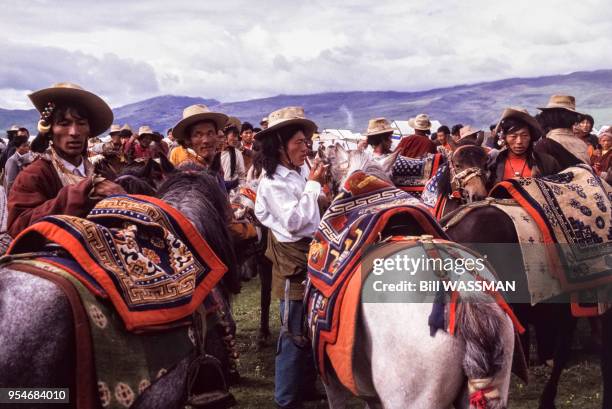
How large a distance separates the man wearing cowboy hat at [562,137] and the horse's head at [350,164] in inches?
75.2

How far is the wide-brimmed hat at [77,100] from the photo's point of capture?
3125 millimetres

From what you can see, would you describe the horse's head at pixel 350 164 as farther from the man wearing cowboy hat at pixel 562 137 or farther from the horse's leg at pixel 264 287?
the horse's leg at pixel 264 287

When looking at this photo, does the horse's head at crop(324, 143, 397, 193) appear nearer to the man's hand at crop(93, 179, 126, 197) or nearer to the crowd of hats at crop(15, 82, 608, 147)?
the crowd of hats at crop(15, 82, 608, 147)

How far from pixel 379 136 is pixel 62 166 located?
4488mm

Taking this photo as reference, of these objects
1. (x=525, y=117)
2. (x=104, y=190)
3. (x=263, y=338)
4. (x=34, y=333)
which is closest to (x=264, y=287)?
(x=263, y=338)

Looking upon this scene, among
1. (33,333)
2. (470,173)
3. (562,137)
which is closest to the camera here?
(33,333)

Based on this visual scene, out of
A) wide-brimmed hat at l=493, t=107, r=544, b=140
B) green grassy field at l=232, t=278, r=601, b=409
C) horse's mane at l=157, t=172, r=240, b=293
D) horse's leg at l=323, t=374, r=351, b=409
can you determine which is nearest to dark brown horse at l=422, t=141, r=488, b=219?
wide-brimmed hat at l=493, t=107, r=544, b=140

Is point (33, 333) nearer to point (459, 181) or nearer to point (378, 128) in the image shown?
point (459, 181)

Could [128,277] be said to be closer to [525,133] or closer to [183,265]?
[183,265]

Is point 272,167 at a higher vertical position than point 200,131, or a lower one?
lower

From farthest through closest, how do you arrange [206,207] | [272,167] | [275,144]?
[275,144], [272,167], [206,207]

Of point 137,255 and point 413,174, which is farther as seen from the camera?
point 413,174

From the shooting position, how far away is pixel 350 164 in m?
3.50

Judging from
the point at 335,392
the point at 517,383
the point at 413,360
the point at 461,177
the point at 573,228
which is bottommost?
the point at 517,383
